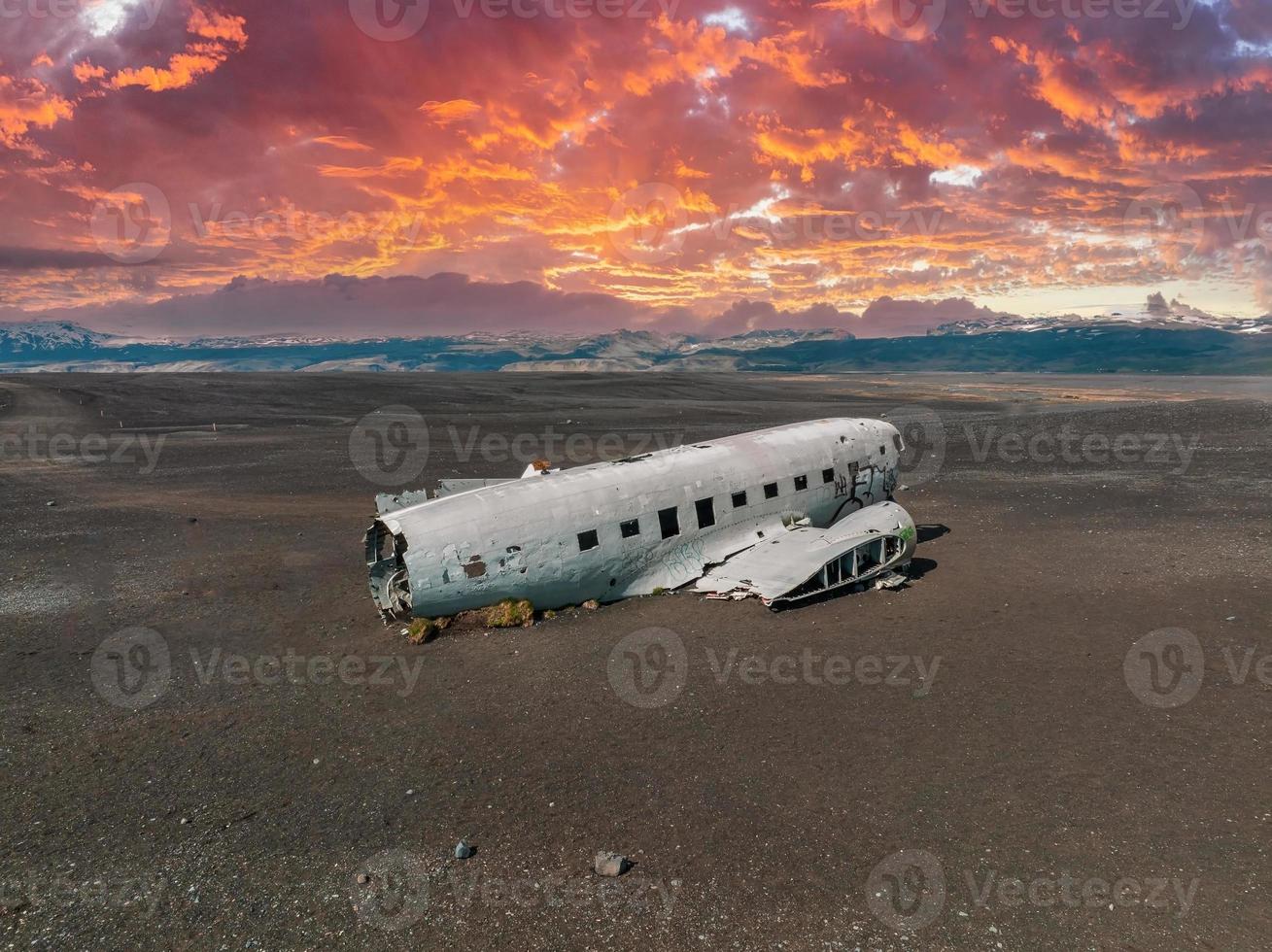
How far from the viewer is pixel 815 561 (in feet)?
67.1

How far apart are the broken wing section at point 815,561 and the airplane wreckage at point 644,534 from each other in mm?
46

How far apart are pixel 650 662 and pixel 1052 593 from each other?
13906mm

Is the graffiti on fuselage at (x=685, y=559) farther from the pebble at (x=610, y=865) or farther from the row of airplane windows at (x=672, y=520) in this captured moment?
the pebble at (x=610, y=865)

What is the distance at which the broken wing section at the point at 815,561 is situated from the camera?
786 inches

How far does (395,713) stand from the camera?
49.1 feet

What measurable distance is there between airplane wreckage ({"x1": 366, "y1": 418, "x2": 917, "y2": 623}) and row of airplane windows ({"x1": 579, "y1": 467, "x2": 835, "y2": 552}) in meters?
0.04

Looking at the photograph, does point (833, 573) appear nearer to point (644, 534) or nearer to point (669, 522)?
point (669, 522)

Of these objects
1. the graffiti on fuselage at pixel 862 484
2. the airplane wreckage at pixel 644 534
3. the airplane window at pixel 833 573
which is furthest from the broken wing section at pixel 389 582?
the graffiti on fuselage at pixel 862 484

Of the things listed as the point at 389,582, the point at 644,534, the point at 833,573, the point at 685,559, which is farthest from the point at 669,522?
the point at 389,582

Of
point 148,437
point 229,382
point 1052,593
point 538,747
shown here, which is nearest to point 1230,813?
point 1052,593

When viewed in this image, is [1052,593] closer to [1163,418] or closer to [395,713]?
[395,713]

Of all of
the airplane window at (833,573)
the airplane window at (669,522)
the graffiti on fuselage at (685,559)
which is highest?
the airplane window at (669,522)

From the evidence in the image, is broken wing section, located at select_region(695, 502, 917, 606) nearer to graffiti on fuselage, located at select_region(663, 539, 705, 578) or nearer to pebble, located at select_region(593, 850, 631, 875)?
graffiti on fuselage, located at select_region(663, 539, 705, 578)

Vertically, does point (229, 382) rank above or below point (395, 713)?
above
